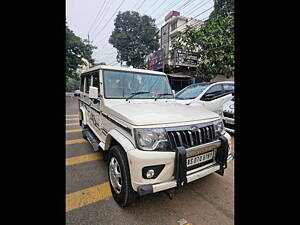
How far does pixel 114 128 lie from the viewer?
2.25 metres

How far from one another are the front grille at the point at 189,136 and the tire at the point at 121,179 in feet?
2.01

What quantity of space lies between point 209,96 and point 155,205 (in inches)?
164

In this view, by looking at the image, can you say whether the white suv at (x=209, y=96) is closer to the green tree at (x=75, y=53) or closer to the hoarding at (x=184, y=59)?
the hoarding at (x=184, y=59)

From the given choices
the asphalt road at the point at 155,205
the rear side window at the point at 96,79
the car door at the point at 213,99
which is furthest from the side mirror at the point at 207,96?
the rear side window at the point at 96,79

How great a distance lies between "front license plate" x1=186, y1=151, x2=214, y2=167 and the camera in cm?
182

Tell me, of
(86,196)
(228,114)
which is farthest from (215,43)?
(86,196)

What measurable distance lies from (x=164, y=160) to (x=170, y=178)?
0.22 metres

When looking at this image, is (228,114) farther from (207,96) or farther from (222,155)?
(222,155)

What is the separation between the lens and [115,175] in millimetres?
2064

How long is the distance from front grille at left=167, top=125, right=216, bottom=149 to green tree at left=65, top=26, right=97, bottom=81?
19.9m

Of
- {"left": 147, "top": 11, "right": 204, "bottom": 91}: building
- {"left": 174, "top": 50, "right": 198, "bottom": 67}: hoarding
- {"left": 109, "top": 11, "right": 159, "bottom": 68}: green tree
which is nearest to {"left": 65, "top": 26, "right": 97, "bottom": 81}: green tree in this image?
{"left": 109, "top": 11, "right": 159, "bottom": 68}: green tree

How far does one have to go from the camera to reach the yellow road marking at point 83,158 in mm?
3389
